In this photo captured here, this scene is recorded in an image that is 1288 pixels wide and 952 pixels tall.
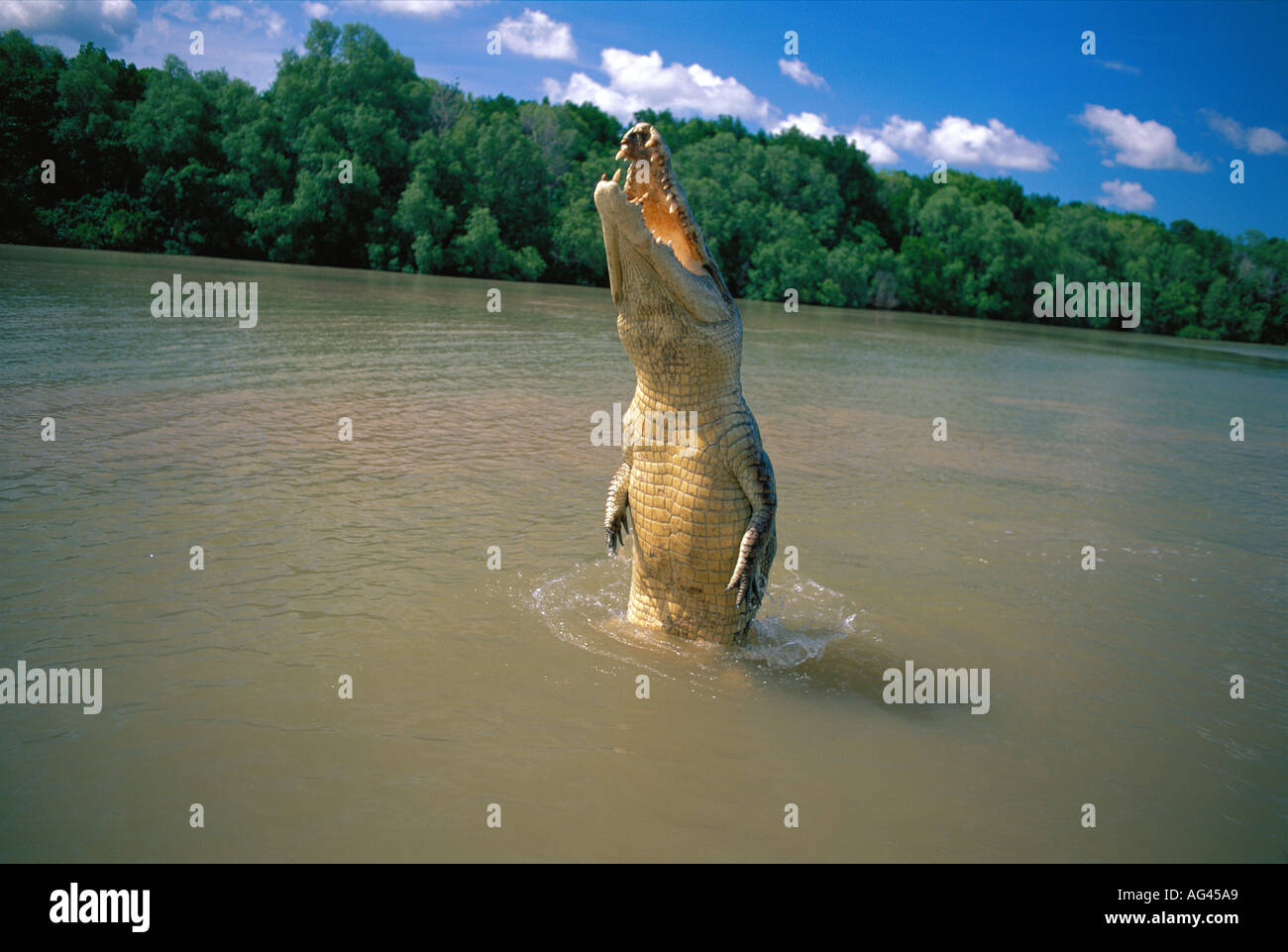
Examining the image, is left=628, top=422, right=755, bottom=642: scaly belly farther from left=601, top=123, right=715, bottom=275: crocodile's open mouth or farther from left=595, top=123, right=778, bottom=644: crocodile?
left=601, top=123, right=715, bottom=275: crocodile's open mouth

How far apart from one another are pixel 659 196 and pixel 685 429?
3.45 ft

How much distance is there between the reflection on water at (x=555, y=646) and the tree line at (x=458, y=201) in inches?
1043

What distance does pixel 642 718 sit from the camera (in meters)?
3.71

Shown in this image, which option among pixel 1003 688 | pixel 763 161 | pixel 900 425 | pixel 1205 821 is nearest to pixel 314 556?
pixel 1003 688

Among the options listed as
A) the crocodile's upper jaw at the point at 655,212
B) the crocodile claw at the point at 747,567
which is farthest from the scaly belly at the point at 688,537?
the crocodile's upper jaw at the point at 655,212

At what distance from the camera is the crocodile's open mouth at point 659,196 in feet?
12.5

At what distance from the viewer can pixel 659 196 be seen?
3.88 meters

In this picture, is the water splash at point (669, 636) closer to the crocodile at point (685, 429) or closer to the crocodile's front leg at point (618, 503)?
the crocodile at point (685, 429)

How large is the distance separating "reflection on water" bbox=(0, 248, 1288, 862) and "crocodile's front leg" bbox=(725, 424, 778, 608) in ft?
1.64
